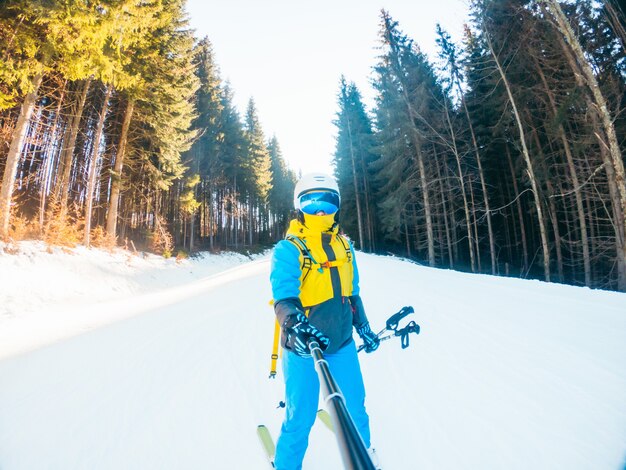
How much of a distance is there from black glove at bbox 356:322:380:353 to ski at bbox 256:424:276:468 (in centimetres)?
117

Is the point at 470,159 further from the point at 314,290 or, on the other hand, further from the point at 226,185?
the point at 226,185

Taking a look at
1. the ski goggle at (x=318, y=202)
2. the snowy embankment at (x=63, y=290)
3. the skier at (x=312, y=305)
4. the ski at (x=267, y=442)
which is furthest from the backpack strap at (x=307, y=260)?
the snowy embankment at (x=63, y=290)

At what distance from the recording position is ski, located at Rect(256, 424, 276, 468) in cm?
225

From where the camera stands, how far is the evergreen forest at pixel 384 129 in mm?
8766

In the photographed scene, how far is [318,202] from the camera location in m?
2.31

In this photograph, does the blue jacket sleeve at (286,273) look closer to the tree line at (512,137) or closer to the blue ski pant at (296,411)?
the blue ski pant at (296,411)

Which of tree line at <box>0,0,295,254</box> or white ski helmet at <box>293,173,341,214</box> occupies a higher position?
tree line at <box>0,0,295,254</box>

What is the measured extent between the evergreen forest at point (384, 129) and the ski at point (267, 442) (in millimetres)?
10303

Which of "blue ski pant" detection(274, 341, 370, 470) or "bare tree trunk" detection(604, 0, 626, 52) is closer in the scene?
"blue ski pant" detection(274, 341, 370, 470)

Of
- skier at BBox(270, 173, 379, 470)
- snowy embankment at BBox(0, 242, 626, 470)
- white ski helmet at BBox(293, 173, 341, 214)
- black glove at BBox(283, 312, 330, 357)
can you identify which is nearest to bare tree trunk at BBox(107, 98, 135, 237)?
snowy embankment at BBox(0, 242, 626, 470)

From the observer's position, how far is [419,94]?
18562mm

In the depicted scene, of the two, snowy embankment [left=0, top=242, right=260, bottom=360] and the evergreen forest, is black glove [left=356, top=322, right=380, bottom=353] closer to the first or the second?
snowy embankment [left=0, top=242, right=260, bottom=360]

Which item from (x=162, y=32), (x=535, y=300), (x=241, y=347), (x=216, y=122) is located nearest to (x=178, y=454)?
(x=241, y=347)

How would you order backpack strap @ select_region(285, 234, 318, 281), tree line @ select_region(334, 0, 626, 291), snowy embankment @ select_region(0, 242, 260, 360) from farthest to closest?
1. tree line @ select_region(334, 0, 626, 291)
2. snowy embankment @ select_region(0, 242, 260, 360)
3. backpack strap @ select_region(285, 234, 318, 281)
